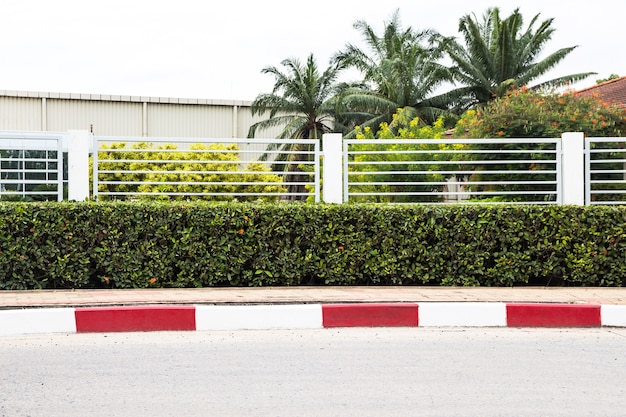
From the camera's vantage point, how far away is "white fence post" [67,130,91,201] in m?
9.80

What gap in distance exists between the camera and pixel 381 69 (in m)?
33.1

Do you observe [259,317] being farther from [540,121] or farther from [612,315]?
[540,121]

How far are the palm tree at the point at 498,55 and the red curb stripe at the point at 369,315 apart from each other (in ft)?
84.3

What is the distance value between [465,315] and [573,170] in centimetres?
355

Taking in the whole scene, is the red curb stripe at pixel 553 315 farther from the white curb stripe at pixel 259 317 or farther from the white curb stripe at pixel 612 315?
the white curb stripe at pixel 259 317

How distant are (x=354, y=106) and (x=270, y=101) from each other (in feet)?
12.2

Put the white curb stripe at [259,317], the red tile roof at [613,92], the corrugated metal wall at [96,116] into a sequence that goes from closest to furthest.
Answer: the white curb stripe at [259,317], the red tile roof at [613,92], the corrugated metal wall at [96,116]

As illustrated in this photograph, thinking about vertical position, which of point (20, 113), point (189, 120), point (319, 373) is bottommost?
point (319, 373)

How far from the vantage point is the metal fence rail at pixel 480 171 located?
1029cm

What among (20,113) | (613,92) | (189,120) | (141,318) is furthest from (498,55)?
(141,318)

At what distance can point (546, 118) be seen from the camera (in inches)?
569

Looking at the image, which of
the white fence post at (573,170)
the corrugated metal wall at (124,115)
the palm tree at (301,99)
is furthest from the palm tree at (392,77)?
the white fence post at (573,170)

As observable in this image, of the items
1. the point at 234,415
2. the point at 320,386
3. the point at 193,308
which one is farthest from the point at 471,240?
the point at 234,415

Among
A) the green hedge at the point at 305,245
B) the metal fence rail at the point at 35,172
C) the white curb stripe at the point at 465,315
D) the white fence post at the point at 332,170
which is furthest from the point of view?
the white fence post at the point at 332,170
